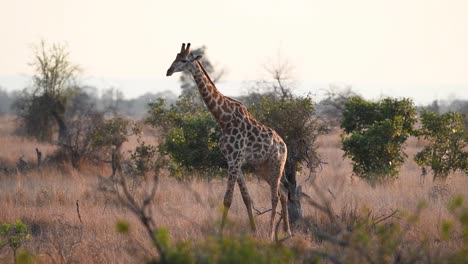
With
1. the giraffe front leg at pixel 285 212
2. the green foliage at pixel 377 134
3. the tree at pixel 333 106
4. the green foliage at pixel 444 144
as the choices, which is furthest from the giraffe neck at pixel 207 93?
the green foliage at pixel 444 144

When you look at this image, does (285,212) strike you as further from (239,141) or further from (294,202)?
(239,141)

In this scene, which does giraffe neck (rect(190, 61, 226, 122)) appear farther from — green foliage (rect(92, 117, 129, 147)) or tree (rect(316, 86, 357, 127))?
green foliage (rect(92, 117, 129, 147))

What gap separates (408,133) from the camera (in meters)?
15.1

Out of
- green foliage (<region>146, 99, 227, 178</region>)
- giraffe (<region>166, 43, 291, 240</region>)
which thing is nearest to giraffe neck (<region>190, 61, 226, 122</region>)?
giraffe (<region>166, 43, 291, 240</region>)

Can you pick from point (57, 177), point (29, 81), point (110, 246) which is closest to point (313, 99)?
point (110, 246)

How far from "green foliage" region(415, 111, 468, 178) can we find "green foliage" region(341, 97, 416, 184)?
461 millimetres

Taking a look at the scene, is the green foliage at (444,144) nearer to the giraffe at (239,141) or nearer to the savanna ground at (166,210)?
the savanna ground at (166,210)

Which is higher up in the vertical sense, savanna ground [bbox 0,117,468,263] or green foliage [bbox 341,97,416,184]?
green foliage [bbox 341,97,416,184]

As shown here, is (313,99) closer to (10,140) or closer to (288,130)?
(288,130)

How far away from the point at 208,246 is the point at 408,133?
11312 mm

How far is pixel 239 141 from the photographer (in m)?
10.1

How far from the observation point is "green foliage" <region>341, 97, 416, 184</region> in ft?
47.3

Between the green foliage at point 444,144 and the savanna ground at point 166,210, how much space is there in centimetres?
33

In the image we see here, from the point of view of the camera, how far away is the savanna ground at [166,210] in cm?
877
